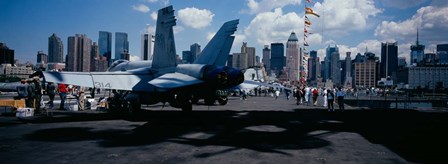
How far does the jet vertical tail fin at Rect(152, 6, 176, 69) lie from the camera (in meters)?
16.0

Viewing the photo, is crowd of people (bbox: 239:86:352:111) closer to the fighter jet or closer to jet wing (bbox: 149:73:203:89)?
the fighter jet

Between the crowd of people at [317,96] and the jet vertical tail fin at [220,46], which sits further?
the crowd of people at [317,96]

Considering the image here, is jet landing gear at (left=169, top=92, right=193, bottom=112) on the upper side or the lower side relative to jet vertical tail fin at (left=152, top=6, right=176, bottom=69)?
lower

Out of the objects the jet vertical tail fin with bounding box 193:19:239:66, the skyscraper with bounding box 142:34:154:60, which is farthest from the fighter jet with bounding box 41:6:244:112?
the skyscraper with bounding box 142:34:154:60

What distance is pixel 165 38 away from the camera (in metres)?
16.3

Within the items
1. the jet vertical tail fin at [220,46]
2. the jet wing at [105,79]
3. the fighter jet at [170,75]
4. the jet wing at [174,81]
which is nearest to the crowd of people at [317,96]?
the jet vertical tail fin at [220,46]

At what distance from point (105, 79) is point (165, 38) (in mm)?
3958

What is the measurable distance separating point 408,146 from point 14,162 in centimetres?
1087

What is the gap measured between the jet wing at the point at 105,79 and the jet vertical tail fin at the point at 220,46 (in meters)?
3.46

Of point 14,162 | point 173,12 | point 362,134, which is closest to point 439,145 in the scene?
point 362,134

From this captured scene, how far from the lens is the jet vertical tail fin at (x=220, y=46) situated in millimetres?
15438

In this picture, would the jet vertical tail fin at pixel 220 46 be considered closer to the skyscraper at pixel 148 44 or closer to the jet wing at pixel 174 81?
the jet wing at pixel 174 81

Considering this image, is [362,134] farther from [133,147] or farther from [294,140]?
[133,147]

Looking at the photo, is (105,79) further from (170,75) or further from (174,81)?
(174,81)
